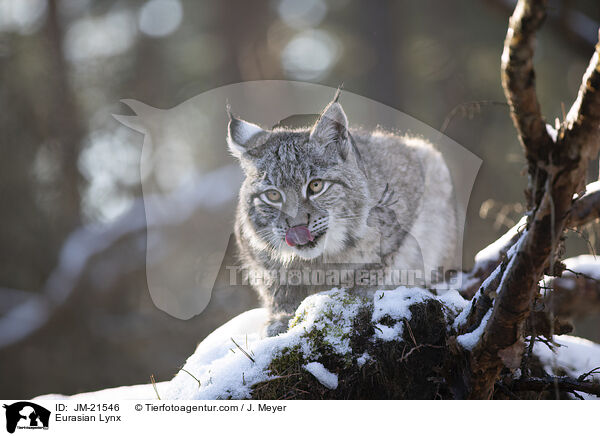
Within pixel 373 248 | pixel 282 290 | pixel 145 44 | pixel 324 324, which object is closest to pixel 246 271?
pixel 282 290

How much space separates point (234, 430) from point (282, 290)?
94cm

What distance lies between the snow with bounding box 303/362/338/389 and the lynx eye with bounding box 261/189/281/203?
927 mm

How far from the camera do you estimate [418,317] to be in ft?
5.06

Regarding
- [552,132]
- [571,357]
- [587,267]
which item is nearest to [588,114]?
[552,132]

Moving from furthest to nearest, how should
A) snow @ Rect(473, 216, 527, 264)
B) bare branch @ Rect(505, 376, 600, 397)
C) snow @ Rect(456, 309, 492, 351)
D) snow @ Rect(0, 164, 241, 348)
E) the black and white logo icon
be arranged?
snow @ Rect(0, 164, 241, 348), snow @ Rect(473, 216, 527, 264), the black and white logo icon, bare branch @ Rect(505, 376, 600, 397), snow @ Rect(456, 309, 492, 351)

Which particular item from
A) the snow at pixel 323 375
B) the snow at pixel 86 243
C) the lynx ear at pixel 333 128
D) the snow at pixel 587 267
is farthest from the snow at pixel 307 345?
the snow at pixel 86 243

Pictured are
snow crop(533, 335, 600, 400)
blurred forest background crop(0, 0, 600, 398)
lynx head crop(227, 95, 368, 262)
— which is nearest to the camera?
snow crop(533, 335, 600, 400)

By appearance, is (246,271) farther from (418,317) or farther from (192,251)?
(192,251)

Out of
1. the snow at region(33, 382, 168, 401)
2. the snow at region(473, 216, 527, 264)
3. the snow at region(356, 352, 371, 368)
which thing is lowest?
the snow at region(33, 382, 168, 401)

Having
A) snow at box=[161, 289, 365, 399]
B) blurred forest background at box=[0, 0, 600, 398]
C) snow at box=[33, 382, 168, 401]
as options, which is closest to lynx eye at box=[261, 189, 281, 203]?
snow at box=[161, 289, 365, 399]

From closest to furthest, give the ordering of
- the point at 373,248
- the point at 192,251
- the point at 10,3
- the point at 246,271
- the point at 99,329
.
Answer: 1. the point at 373,248
2. the point at 246,271
3. the point at 10,3
4. the point at 192,251
5. the point at 99,329

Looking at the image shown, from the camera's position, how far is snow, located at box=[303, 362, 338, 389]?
146 centimetres

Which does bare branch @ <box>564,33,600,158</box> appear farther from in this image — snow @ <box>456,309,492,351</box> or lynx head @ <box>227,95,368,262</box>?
lynx head @ <box>227,95,368,262</box>

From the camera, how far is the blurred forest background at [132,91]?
448 cm
